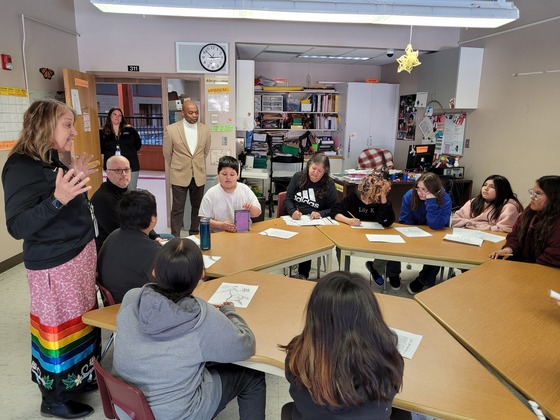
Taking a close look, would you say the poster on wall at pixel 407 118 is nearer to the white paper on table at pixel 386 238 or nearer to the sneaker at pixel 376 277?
the sneaker at pixel 376 277

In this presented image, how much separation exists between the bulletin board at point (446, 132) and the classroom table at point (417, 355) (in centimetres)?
434

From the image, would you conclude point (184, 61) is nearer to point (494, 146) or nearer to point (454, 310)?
point (494, 146)

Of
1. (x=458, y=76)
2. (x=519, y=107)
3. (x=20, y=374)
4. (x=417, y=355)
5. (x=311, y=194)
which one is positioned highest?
(x=458, y=76)

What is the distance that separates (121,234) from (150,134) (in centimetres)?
926

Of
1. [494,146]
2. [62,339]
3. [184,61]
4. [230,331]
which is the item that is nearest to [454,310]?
[230,331]

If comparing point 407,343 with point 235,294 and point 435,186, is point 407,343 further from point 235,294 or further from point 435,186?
point 435,186

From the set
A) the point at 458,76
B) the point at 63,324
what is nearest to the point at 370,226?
the point at 63,324

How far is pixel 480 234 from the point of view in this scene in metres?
3.12

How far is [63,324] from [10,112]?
9.63ft

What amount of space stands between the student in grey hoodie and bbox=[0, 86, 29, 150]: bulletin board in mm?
3306

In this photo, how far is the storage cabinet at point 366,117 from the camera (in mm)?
7125

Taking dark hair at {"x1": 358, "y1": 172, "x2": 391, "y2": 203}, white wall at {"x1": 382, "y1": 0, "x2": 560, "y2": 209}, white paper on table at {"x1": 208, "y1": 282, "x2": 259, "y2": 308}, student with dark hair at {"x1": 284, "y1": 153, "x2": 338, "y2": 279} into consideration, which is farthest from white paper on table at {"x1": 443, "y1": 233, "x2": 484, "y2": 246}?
white wall at {"x1": 382, "y1": 0, "x2": 560, "y2": 209}

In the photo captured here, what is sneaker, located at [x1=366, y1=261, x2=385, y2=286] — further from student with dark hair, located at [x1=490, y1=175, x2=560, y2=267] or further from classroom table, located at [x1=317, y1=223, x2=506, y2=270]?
student with dark hair, located at [x1=490, y1=175, x2=560, y2=267]

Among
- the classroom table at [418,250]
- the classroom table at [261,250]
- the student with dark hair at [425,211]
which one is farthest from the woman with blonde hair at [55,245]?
the student with dark hair at [425,211]
